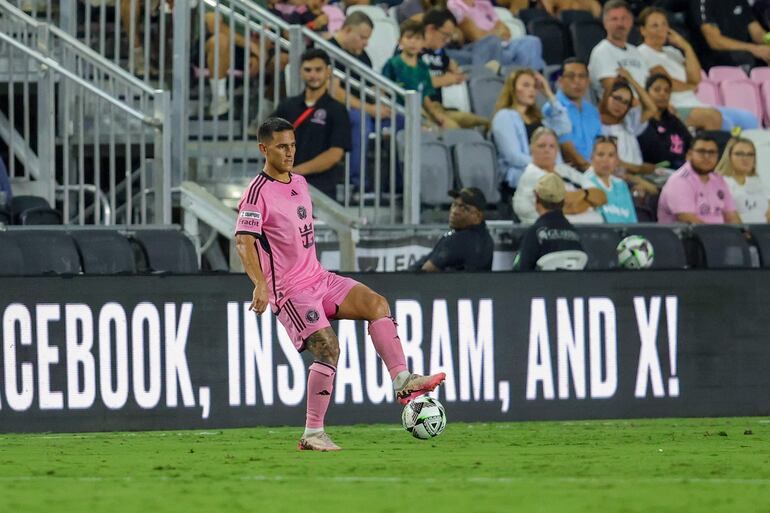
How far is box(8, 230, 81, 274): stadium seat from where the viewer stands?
12219mm

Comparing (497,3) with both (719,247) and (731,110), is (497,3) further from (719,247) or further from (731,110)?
(719,247)

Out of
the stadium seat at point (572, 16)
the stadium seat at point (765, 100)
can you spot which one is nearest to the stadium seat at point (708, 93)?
the stadium seat at point (765, 100)

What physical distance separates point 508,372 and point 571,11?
769 cm

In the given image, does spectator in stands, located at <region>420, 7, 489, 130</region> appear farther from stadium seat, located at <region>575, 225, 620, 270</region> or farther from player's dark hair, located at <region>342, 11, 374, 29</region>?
stadium seat, located at <region>575, 225, 620, 270</region>

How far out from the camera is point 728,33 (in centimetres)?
2022

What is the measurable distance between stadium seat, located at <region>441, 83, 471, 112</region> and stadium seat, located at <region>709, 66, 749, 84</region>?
393 cm

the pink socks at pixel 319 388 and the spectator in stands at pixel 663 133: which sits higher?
the spectator in stands at pixel 663 133

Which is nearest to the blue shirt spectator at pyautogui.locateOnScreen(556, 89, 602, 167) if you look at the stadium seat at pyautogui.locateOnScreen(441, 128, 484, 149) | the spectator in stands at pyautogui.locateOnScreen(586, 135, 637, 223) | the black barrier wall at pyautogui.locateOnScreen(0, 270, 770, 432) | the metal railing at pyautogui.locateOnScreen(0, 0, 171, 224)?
the spectator in stands at pyautogui.locateOnScreen(586, 135, 637, 223)

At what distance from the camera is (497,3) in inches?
765

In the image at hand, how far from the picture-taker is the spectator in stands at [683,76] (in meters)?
18.3

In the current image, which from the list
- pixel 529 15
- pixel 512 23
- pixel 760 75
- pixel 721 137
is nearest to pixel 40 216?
pixel 512 23

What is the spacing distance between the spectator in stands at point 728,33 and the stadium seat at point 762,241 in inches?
234

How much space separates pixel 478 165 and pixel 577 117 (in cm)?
176

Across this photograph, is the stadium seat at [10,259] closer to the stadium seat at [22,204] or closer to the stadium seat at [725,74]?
the stadium seat at [22,204]
